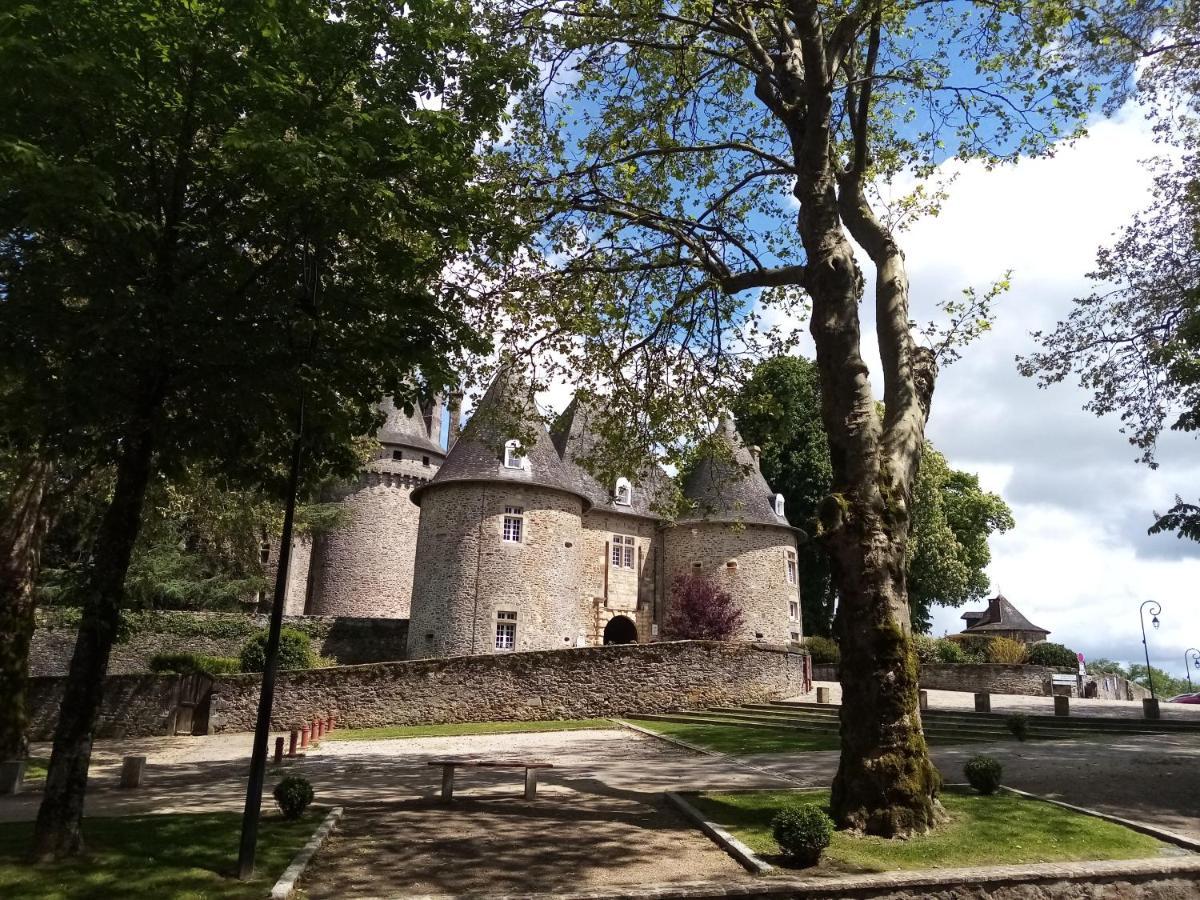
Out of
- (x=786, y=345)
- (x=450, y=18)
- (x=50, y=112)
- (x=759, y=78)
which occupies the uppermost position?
(x=759, y=78)

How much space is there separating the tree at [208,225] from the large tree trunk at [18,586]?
579 cm

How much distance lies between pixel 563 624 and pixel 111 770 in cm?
1707

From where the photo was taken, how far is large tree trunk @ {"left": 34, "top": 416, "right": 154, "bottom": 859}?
24.2ft

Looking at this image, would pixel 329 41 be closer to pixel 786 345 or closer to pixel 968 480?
pixel 786 345

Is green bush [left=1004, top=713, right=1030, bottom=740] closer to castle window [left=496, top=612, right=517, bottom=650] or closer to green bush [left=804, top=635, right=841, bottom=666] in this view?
castle window [left=496, top=612, right=517, bottom=650]

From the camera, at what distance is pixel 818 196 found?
415 inches

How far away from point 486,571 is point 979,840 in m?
21.6

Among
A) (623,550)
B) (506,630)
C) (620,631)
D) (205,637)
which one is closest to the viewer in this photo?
(506,630)

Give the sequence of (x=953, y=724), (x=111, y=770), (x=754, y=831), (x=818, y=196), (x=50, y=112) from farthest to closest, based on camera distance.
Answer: (x=953, y=724) → (x=111, y=770) → (x=818, y=196) → (x=754, y=831) → (x=50, y=112)

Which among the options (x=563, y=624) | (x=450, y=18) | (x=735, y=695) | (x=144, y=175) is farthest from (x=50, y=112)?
(x=563, y=624)

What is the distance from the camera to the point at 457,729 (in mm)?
20203

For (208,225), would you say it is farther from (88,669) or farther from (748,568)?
(748,568)

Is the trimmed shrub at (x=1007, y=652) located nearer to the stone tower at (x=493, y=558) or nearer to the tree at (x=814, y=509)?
the tree at (x=814, y=509)

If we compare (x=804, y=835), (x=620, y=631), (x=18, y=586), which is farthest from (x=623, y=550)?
(x=804, y=835)
